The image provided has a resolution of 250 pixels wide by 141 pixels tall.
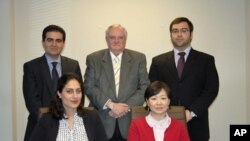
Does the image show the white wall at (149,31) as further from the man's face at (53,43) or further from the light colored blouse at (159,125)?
the light colored blouse at (159,125)

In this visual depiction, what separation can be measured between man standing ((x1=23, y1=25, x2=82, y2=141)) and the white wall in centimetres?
120

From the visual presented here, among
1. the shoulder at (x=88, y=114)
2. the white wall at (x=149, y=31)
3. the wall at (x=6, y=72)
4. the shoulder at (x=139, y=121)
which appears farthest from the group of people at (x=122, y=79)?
the white wall at (x=149, y=31)

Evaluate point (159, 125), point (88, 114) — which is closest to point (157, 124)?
point (159, 125)

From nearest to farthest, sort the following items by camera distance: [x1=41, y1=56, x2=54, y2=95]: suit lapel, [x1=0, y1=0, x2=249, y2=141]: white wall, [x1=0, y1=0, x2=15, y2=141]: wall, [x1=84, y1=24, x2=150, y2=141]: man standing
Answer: [x1=84, y1=24, x2=150, y2=141]: man standing < [x1=41, y1=56, x2=54, y2=95]: suit lapel < [x1=0, y1=0, x2=15, y2=141]: wall < [x1=0, y1=0, x2=249, y2=141]: white wall

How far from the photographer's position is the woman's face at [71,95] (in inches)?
118

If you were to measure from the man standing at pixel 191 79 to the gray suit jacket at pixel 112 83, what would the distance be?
290mm

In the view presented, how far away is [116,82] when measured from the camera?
3697 mm

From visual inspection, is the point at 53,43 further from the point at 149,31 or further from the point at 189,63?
the point at 149,31

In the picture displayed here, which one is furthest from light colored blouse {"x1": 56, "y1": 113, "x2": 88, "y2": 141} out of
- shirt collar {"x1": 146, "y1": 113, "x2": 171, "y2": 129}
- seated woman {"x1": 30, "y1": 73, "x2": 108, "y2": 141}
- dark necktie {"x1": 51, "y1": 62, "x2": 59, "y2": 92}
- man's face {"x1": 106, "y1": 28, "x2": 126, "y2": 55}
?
man's face {"x1": 106, "y1": 28, "x2": 126, "y2": 55}

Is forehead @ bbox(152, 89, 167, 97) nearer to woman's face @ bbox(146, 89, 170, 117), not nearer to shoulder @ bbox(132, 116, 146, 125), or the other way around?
woman's face @ bbox(146, 89, 170, 117)

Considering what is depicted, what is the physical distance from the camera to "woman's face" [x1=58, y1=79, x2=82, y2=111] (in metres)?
3.00

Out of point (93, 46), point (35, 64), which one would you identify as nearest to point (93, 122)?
point (35, 64)

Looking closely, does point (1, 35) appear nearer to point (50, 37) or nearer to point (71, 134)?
point (50, 37)

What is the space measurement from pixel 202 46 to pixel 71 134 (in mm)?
2705
